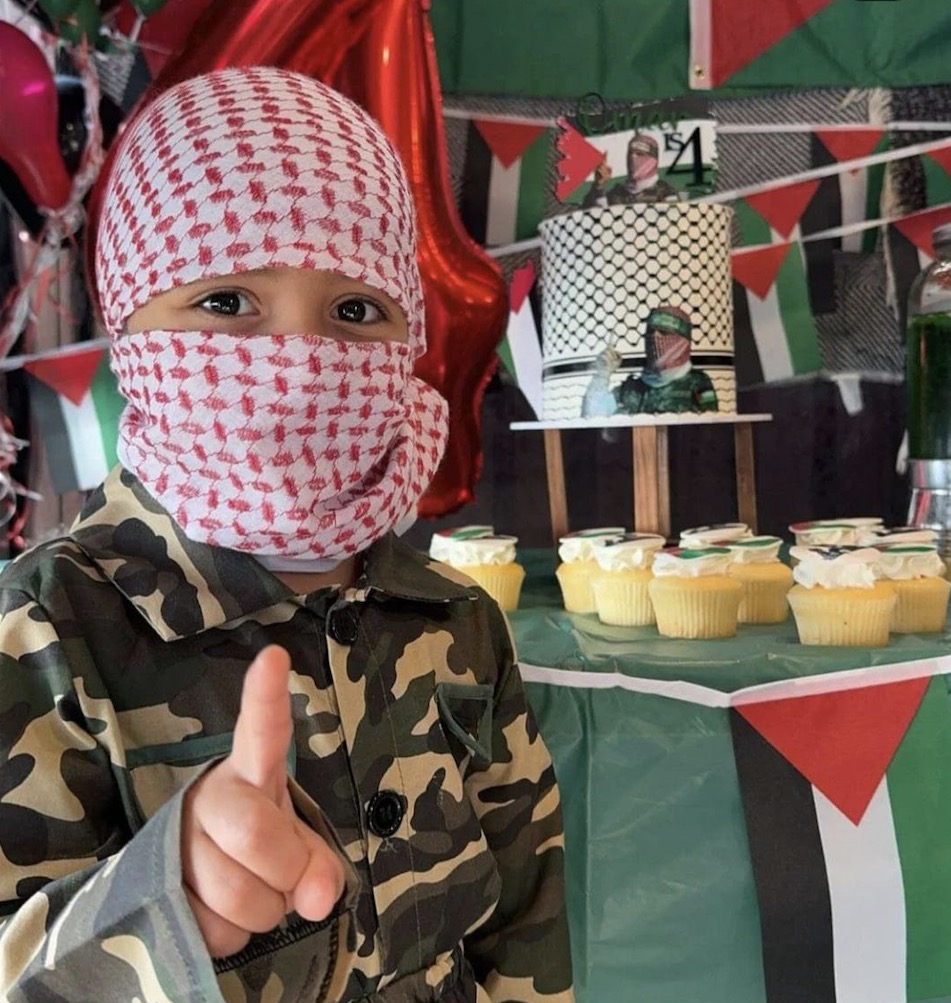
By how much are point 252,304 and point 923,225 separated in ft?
5.15

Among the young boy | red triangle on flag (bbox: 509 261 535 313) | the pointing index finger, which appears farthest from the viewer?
red triangle on flag (bbox: 509 261 535 313)

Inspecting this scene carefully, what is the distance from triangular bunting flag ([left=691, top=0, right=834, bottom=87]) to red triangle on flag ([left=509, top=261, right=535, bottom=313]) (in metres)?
0.50

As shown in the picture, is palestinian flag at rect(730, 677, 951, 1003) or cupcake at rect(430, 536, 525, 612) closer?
palestinian flag at rect(730, 677, 951, 1003)

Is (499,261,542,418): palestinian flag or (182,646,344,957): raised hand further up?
(499,261,542,418): palestinian flag

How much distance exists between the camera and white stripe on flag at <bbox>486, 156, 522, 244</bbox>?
1782mm

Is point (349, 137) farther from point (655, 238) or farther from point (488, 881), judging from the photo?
point (655, 238)

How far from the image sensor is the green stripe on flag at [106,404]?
144 cm

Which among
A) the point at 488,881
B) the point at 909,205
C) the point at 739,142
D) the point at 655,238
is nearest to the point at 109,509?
the point at 488,881

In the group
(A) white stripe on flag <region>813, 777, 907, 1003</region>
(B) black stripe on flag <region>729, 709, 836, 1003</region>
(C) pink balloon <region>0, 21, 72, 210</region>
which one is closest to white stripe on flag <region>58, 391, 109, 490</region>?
(C) pink balloon <region>0, 21, 72, 210</region>

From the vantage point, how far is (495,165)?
1779 mm

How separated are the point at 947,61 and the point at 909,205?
269 mm

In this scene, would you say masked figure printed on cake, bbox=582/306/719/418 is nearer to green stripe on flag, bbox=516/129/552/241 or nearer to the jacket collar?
green stripe on flag, bbox=516/129/552/241

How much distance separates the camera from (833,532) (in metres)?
1.44

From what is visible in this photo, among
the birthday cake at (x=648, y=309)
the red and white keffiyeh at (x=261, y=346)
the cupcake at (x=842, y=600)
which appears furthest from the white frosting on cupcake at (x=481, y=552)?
the red and white keffiyeh at (x=261, y=346)
